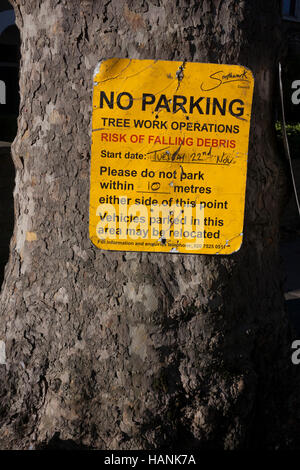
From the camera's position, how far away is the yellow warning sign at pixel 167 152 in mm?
1950

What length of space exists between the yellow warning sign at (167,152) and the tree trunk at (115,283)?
48 millimetres

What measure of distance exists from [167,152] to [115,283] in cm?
50

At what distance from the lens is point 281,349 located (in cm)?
235

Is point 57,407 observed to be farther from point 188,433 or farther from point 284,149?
point 284,149

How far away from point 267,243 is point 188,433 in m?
0.78

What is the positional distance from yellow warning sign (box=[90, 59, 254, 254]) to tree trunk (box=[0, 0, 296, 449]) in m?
0.05

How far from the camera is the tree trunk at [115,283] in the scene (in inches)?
77.2

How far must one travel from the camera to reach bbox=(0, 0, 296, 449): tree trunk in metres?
1.96

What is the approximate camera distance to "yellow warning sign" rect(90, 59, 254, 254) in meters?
1.95

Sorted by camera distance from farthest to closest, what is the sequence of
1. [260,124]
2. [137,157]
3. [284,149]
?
[284,149], [260,124], [137,157]

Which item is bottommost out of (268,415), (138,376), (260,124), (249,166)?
(268,415)

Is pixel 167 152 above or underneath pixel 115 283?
above

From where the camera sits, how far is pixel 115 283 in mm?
2039

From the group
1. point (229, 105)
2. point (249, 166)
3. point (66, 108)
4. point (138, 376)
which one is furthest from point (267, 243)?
point (66, 108)
